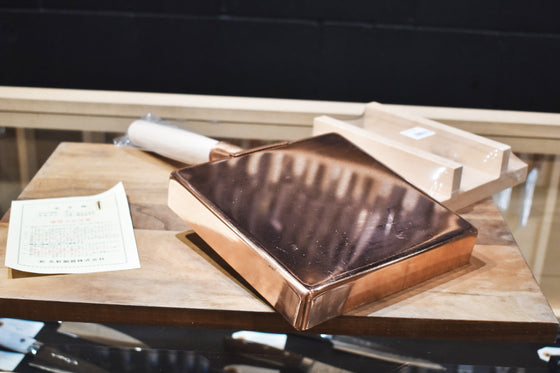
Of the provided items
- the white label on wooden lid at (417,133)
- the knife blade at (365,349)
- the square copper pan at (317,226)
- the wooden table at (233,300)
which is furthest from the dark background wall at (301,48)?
the knife blade at (365,349)

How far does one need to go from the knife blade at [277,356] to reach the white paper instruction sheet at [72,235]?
0.13 m

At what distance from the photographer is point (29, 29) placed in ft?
5.23

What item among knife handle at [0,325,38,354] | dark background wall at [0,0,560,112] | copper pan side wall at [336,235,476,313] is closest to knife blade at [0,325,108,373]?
knife handle at [0,325,38,354]

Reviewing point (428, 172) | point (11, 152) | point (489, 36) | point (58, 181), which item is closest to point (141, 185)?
point (58, 181)

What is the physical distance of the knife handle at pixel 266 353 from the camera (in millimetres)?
540

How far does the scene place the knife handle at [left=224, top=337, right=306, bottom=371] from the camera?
540mm

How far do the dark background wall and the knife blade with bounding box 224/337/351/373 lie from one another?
1152 millimetres

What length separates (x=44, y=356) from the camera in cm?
53

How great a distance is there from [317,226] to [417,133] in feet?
1.01

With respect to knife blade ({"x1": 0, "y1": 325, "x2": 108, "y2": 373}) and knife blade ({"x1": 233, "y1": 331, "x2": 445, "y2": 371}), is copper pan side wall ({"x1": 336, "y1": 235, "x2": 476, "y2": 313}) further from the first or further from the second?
knife blade ({"x1": 0, "y1": 325, "x2": 108, "y2": 373})

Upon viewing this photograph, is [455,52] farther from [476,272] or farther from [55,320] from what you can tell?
[55,320]

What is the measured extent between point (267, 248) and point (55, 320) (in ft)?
0.68

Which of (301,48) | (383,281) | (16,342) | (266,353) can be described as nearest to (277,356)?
(266,353)

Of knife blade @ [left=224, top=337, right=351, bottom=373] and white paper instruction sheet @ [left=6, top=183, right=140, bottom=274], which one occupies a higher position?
white paper instruction sheet @ [left=6, top=183, right=140, bottom=274]
